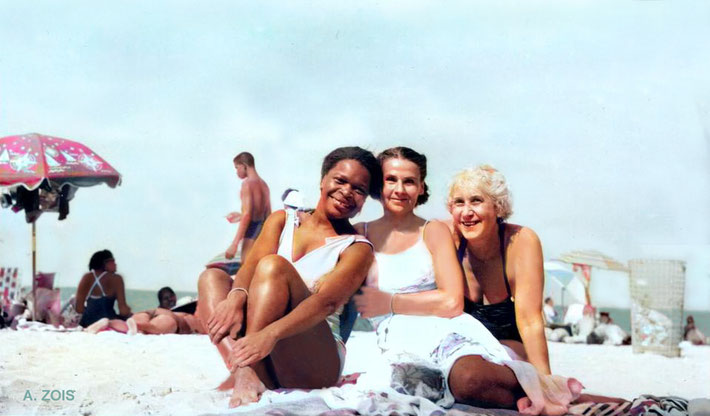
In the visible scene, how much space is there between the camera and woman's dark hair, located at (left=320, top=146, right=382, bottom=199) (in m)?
4.66

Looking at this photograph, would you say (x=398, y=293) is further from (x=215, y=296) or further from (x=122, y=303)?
(x=122, y=303)

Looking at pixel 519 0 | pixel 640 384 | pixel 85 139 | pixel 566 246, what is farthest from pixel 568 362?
pixel 85 139

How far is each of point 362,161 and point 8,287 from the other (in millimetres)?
3538

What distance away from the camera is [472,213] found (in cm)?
469

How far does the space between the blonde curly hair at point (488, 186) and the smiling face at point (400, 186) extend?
207 millimetres

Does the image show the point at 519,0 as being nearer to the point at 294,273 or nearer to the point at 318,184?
the point at 318,184

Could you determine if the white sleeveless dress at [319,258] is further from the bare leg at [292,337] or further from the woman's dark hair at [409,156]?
the woman's dark hair at [409,156]

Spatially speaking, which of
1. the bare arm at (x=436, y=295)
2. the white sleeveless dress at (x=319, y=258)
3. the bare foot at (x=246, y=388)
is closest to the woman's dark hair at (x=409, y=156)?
the bare arm at (x=436, y=295)

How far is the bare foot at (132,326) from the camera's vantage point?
5824 mm

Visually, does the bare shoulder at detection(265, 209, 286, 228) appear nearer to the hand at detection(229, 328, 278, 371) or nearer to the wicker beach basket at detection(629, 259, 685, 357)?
the hand at detection(229, 328, 278, 371)

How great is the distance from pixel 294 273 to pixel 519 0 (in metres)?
2.21

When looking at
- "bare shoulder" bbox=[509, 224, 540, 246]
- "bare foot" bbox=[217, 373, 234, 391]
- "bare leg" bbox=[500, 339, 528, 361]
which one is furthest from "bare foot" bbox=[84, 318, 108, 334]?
"bare shoulder" bbox=[509, 224, 540, 246]

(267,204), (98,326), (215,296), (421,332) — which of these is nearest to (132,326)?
(98,326)

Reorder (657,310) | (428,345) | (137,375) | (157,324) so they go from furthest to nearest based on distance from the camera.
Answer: (657,310) → (157,324) → (137,375) → (428,345)
